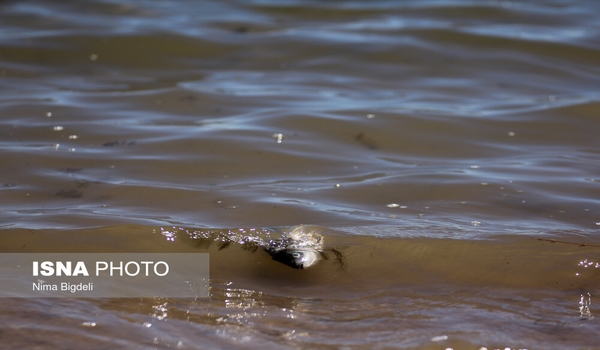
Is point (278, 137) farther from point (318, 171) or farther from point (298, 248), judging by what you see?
point (298, 248)

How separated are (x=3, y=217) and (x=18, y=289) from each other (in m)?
0.69

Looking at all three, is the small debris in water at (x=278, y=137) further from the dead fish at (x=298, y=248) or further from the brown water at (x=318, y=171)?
the dead fish at (x=298, y=248)

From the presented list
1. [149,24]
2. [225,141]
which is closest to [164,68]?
Result: [149,24]

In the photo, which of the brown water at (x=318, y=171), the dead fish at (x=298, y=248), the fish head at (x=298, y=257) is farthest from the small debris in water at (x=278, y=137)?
the fish head at (x=298, y=257)

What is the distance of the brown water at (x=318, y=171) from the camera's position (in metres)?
2.29

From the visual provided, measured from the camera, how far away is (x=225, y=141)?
409cm

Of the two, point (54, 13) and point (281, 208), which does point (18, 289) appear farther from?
point (54, 13)

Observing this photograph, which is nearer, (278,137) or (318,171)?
(318,171)

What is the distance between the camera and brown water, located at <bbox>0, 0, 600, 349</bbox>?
229 cm

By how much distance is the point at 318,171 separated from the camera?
3.76 m

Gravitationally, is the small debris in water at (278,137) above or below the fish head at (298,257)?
above

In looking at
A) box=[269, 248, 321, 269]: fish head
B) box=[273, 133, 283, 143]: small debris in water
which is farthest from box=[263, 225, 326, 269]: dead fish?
box=[273, 133, 283, 143]: small debris in water

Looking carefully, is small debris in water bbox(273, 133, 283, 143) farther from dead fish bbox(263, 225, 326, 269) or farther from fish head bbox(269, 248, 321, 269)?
fish head bbox(269, 248, 321, 269)

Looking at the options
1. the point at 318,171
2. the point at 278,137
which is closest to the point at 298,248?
the point at 318,171
